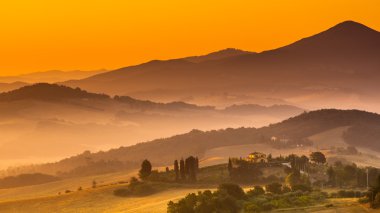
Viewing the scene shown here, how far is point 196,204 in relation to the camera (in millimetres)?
132375

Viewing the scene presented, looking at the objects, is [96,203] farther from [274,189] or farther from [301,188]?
[301,188]

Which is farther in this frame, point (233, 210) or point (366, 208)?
point (233, 210)

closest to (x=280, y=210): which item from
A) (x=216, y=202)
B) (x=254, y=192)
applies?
(x=216, y=202)

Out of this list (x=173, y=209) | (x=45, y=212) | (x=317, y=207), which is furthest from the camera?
(x=45, y=212)

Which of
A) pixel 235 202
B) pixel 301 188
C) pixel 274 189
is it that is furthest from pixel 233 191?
pixel 301 188

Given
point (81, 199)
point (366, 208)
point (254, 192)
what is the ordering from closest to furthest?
point (366, 208) < point (254, 192) < point (81, 199)

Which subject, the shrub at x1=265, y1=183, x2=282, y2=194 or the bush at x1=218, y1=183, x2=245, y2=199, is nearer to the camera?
the bush at x1=218, y1=183, x2=245, y2=199

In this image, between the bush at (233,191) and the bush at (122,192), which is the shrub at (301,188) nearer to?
the bush at (233,191)

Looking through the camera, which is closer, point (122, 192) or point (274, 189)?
point (274, 189)

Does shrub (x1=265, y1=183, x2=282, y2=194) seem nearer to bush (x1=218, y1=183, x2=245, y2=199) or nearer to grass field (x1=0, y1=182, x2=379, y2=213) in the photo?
bush (x1=218, y1=183, x2=245, y2=199)

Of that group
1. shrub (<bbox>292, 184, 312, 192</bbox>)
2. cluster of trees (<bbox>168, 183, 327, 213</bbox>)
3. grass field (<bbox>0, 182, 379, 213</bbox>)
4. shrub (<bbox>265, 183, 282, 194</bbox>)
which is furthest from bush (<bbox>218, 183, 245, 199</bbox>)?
shrub (<bbox>292, 184, 312, 192</bbox>)

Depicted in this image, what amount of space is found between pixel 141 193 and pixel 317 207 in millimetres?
79158

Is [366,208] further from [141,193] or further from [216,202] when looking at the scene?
[141,193]

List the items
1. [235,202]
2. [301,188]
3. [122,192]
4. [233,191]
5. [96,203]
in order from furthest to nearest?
[122,192], [96,203], [301,188], [233,191], [235,202]
